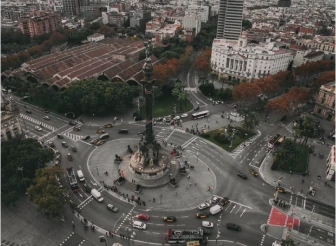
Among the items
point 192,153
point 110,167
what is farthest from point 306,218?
point 110,167

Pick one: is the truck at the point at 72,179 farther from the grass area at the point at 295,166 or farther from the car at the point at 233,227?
the grass area at the point at 295,166

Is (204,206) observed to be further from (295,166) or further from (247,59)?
(247,59)

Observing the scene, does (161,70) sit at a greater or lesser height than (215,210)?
greater

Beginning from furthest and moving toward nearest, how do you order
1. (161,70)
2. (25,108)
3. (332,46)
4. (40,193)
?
(332,46) < (161,70) < (25,108) < (40,193)

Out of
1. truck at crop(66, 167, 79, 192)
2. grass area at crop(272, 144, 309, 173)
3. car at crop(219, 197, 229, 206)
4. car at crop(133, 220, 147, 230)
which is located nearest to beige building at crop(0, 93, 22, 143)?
truck at crop(66, 167, 79, 192)

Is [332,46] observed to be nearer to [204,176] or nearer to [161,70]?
[161,70]

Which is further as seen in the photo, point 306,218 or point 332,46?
point 332,46

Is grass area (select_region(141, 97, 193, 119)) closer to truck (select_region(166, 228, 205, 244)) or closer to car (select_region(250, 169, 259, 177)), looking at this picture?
car (select_region(250, 169, 259, 177))
